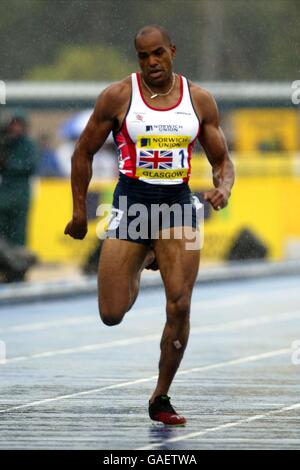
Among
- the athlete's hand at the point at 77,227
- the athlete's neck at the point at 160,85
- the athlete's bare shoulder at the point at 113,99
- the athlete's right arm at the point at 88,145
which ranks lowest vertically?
the athlete's hand at the point at 77,227

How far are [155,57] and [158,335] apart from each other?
283 inches

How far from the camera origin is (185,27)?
44344mm

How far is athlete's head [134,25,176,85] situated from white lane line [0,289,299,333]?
749cm

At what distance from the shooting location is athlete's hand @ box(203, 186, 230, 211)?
1062 cm

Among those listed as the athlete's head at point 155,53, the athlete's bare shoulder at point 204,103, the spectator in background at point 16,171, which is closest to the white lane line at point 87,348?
the athlete's bare shoulder at point 204,103

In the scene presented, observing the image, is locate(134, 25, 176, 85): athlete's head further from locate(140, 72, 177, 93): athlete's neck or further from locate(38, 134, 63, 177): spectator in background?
locate(38, 134, 63, 177): spectator in background

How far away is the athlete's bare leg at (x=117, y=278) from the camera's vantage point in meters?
10.9

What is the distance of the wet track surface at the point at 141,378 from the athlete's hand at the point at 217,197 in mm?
1260

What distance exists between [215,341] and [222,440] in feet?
23.2

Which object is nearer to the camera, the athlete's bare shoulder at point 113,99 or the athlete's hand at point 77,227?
the athlete's bare shoulder at point 113,99

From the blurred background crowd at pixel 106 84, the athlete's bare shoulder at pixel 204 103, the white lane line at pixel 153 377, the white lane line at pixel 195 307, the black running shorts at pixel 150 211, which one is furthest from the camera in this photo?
the blurred background crowd at pixel 106 84

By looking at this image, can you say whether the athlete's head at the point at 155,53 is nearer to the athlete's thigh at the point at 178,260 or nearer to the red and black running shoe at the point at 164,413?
the athlete's thigh at the point at 178,260

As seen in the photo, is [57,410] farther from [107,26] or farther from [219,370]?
[107,26]
